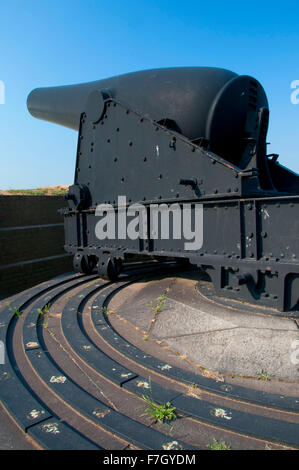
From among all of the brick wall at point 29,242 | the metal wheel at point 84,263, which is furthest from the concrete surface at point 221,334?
the brick wall at point 29,242

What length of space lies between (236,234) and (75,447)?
275 centimetres

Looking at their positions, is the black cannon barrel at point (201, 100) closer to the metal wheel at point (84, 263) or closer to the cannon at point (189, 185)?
the cannon at point (189, 185)

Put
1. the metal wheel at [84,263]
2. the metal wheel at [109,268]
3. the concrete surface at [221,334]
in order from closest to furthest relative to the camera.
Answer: the concrete surface at [221,334] → the metal wheel at [109,268] → the metal wheel at [84,263]

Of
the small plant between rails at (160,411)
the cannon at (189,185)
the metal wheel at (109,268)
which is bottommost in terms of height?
the small plant between rails at (160,411)

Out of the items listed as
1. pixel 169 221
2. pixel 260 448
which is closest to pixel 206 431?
pixel 260 448

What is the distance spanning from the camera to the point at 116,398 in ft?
8.18

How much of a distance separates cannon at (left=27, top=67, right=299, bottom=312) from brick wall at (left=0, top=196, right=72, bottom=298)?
256 centimetres

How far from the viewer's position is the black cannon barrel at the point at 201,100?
4.80 m

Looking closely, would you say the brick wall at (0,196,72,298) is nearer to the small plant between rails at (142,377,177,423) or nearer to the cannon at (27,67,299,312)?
the cannon at (27,67,299,312)

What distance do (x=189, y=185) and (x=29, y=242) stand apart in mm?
5994

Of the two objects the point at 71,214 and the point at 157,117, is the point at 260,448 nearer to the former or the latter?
the point at 157,117

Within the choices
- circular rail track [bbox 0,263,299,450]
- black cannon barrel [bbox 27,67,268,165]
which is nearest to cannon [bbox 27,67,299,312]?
black cannon barrel [bbox 27,67,268,165]

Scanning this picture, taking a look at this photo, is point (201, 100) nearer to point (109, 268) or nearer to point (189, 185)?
point (189, 185)

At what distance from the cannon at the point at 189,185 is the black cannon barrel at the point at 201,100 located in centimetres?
2
